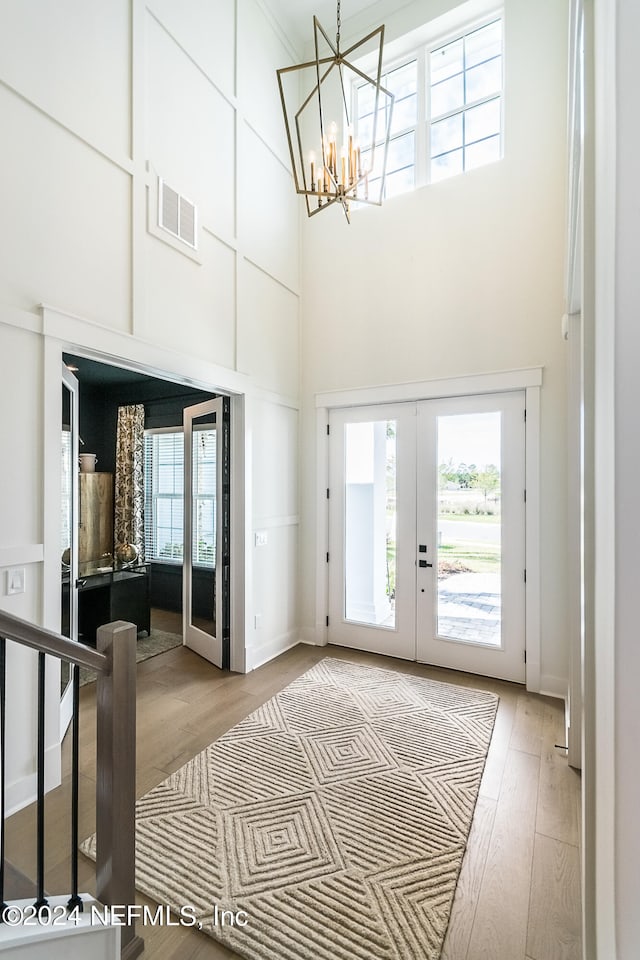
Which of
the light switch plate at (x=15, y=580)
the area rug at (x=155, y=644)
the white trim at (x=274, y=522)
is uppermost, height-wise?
the white trim at (x=274, y=522)

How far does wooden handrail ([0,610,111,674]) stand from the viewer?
3.84 ft

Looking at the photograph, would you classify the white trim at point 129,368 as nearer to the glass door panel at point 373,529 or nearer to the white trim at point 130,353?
the white trim at point 130,353

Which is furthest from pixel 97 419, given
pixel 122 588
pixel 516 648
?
pixel 516 648

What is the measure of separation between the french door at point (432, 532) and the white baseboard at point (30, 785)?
101 inches

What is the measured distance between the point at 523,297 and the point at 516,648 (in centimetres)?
281

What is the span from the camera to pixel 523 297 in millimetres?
3537

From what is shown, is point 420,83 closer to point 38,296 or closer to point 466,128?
point 466,128

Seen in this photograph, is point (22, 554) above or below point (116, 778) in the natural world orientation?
above

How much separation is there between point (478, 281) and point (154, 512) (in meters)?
4.71

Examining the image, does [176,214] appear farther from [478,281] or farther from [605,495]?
[605,495]

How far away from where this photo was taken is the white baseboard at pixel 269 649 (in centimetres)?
380

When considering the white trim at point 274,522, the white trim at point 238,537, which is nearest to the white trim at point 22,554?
the white trim at point 238,537

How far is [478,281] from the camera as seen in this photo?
12.2ft

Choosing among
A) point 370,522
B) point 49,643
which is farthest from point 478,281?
point 49,643
